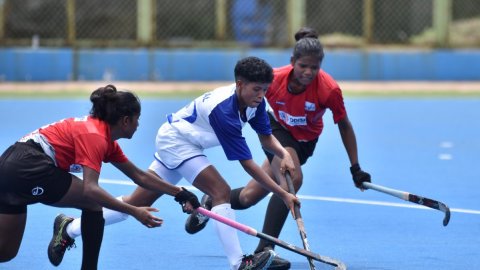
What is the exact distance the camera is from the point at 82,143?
6109mm

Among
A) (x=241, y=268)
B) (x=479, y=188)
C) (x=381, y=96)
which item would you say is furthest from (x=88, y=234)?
→ (x=381, y=96)

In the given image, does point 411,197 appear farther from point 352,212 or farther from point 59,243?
point 59,243

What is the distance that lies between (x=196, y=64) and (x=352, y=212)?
12091 mm

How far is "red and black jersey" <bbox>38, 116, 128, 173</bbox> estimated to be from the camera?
6.08 meters

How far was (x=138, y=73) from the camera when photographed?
68.2 ft

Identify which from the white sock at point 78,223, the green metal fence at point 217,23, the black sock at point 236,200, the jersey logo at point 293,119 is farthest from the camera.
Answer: the green metal fence at point 217,23

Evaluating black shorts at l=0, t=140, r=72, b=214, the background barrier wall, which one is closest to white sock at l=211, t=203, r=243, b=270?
black shorts at l=0, t=140, r=72, b=214

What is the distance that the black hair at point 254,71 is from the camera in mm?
6723

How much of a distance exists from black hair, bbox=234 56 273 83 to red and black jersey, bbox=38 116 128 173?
0.90 metres

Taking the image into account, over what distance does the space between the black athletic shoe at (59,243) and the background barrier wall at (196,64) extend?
528 inches

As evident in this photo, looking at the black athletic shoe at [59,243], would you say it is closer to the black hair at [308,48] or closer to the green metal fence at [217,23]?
the black hair at [308,48]

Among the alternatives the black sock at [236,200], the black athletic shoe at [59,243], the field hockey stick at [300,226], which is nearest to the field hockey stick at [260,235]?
the field hockey stick at [300,226]

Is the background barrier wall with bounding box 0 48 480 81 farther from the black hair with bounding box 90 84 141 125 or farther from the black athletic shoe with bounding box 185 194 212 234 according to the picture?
the black hair with bounding box 90 84 141 125

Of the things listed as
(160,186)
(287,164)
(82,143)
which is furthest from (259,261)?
(82,143)
